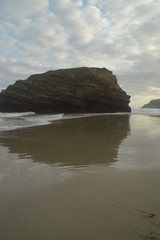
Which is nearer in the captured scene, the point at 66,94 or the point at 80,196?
the point at 80,196

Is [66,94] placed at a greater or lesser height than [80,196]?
greater

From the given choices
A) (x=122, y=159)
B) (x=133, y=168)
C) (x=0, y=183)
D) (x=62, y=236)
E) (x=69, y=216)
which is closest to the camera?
(x=62, y=236)

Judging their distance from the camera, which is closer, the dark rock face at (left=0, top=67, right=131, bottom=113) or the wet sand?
the wet sand

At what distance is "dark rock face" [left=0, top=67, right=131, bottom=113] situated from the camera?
105ft

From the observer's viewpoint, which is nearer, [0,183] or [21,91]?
[0,183]

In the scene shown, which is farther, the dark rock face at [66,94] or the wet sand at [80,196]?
the dark rock face at [66,94]

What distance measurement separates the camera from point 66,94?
3184 centimetres

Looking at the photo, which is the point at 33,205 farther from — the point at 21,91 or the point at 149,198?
the point at 21,91

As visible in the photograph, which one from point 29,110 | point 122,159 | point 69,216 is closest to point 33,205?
point 69,216

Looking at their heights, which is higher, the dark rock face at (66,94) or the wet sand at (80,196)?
the dark rock face at (66,94)

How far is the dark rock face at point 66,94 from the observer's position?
31875 mm

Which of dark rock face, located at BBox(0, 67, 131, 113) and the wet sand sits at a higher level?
dark rock face, located at BBox(0, 67, 131, 113)

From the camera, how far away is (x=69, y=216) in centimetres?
220

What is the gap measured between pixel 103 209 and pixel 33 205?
770 mm
